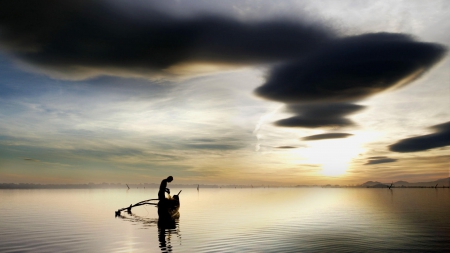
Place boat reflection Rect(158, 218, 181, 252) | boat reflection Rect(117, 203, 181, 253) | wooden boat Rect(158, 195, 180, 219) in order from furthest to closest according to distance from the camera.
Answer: wooden boat Rect(158, 195, 180, 219) → boat reflection Rect(117, 203, 181, 253) → boat reflection Rect(158, 218, 181, 252)

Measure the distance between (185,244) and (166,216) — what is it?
18.7m

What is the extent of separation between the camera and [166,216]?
45.4 meters

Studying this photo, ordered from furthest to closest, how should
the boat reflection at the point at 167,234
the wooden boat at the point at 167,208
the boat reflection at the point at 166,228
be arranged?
the wooden boat at the point at 167,208
the boat reflection at the point at 166,228
the boat reflection at the point at 167,234

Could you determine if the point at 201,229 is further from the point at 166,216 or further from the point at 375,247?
the point at 375,247

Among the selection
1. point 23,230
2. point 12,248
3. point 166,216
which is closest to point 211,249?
point 12,248

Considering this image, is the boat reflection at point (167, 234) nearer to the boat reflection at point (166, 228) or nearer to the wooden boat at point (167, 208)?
the boat reflection at point (166, 228)

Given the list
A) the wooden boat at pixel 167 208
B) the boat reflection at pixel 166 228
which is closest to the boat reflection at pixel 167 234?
the boat reflection at pixel 166 228

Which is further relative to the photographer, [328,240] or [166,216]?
[166,216]

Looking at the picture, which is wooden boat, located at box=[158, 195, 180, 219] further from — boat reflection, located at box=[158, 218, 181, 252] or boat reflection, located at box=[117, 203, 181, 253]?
boat reflection, located at box=[158, 218, 181, 252]

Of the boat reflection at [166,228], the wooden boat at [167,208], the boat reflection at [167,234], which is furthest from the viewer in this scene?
the wooden boat at [167,208]

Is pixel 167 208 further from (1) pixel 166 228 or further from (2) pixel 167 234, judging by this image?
(2) pixel 167 234

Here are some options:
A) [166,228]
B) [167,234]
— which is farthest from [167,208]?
[167,234]

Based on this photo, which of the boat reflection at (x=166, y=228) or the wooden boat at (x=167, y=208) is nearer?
the boat reflection at (x=166, y=228)

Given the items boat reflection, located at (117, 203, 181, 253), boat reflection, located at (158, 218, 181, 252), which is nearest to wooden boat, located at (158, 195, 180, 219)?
boat reflection, located at (117, 203, 181, 253)
